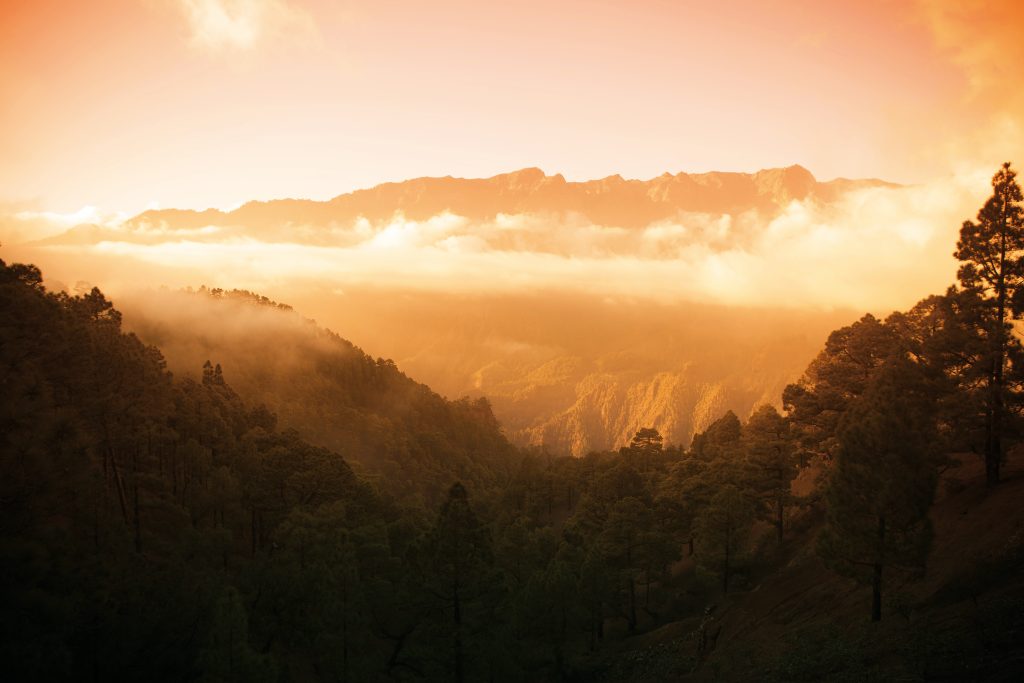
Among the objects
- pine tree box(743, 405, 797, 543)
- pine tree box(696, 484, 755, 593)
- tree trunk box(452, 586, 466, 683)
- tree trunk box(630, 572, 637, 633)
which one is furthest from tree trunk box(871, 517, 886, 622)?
tree trunk box(630, 572, 637, 633)

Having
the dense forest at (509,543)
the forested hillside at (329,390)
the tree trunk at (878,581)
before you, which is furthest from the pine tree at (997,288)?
the forested hillside at (329,390)

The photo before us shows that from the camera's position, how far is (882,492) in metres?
26.0

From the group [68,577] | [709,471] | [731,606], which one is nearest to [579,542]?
[709,471]

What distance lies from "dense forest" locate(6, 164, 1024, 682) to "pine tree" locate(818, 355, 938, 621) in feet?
0.34

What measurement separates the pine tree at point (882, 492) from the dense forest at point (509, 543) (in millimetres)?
102

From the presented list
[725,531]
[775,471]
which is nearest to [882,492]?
[725,531]

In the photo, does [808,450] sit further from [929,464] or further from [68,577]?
[68,577]

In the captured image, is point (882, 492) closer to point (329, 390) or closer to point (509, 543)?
point (509, 543)

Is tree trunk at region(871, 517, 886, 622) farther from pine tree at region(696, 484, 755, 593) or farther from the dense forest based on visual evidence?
pine tree at region(696, 484, 755, 593)

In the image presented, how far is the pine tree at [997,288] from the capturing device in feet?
100

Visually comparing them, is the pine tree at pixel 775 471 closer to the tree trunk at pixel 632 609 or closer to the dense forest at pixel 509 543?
the dense forest at pixel 509 543

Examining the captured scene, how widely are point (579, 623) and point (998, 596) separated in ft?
81.8

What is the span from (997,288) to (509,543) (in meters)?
35.3

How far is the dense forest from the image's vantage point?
949 inches
